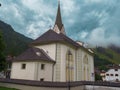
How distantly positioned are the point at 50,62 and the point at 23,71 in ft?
17.9

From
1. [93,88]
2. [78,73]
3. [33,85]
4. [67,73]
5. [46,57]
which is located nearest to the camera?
[33,85]

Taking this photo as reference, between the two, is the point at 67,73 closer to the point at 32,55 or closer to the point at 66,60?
the point at 66,60

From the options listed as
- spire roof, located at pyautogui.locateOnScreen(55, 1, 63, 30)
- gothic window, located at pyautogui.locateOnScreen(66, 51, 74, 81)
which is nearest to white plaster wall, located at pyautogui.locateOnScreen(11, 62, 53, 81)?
gothic window, located at pyautogui.locateOnScreen(66, 51, 74, 81)

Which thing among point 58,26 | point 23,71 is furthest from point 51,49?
point 58,26

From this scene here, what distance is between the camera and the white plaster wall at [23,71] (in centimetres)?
3291

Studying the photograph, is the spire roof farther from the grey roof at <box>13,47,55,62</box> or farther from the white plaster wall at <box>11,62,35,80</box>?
the white plaster wall at <box>11,62,35,80</box>

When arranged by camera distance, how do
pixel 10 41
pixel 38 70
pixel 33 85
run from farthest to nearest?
1. pixel 10 41
2. pixel 38 70
3. pixel 33 85

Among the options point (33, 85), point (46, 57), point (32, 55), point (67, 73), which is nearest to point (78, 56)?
point (67, 73)

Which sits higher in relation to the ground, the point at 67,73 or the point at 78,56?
the point at 78,56

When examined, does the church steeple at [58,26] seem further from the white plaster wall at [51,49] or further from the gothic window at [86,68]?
the white plaster wall at [51,49]

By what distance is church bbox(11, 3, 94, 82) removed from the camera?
109 feet

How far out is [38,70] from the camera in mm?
33000

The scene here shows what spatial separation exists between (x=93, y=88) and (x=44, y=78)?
1139cm

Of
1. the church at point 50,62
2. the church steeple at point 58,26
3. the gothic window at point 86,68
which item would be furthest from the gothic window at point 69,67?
the church steeple at point 58,26
